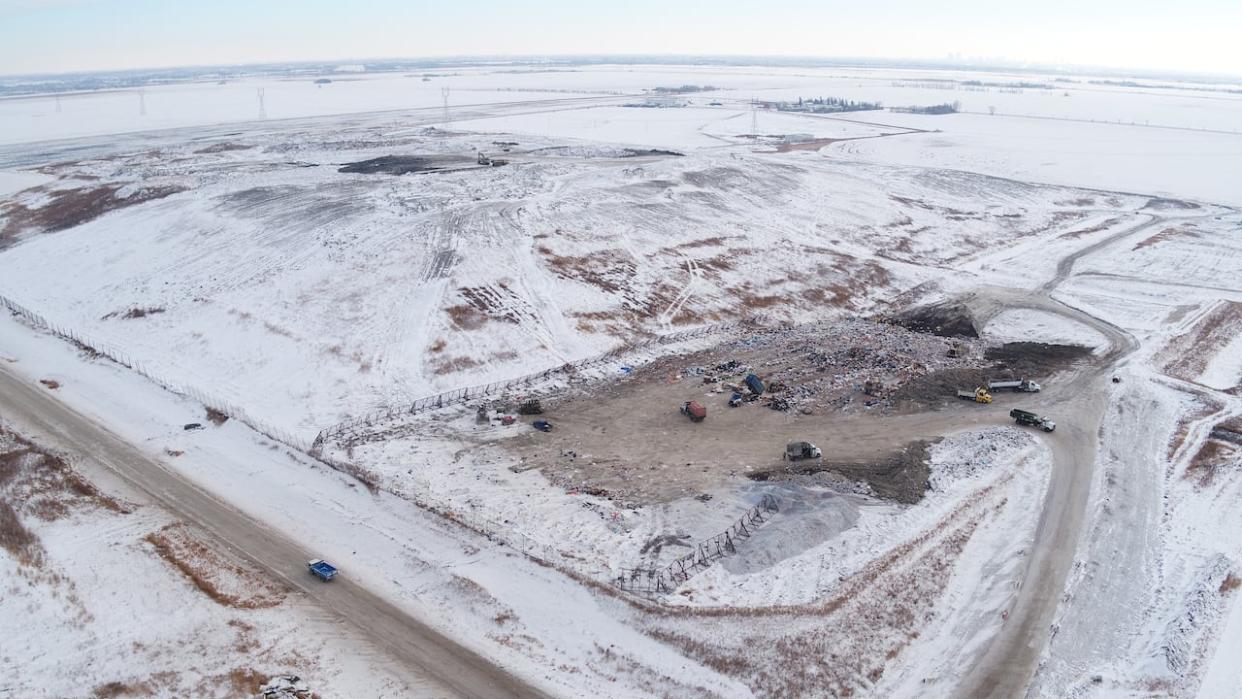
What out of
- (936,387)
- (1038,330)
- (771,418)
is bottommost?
(771,418)

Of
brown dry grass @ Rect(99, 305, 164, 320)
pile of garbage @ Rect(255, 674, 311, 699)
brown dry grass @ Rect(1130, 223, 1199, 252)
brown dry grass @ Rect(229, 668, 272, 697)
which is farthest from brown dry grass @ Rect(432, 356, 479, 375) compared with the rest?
brown dry grass @ Rect(1130, 223, 1199, 252)

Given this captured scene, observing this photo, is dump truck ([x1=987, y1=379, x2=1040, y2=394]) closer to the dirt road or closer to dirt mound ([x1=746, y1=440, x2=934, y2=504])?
dirt mound ([x1=746, y1=440, x2=934, y2=504])

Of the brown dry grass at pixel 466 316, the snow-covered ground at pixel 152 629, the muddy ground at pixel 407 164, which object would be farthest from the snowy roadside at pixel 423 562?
the muddy ground at pixel 407 164

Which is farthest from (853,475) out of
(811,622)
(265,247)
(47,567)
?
(265,247)

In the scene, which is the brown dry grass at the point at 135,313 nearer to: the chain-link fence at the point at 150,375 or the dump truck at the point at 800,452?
the chain-link fence at the point at 150,375

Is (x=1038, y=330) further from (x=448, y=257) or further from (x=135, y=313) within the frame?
(x=135, y=313)

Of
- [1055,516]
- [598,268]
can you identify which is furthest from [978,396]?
[598,268]
